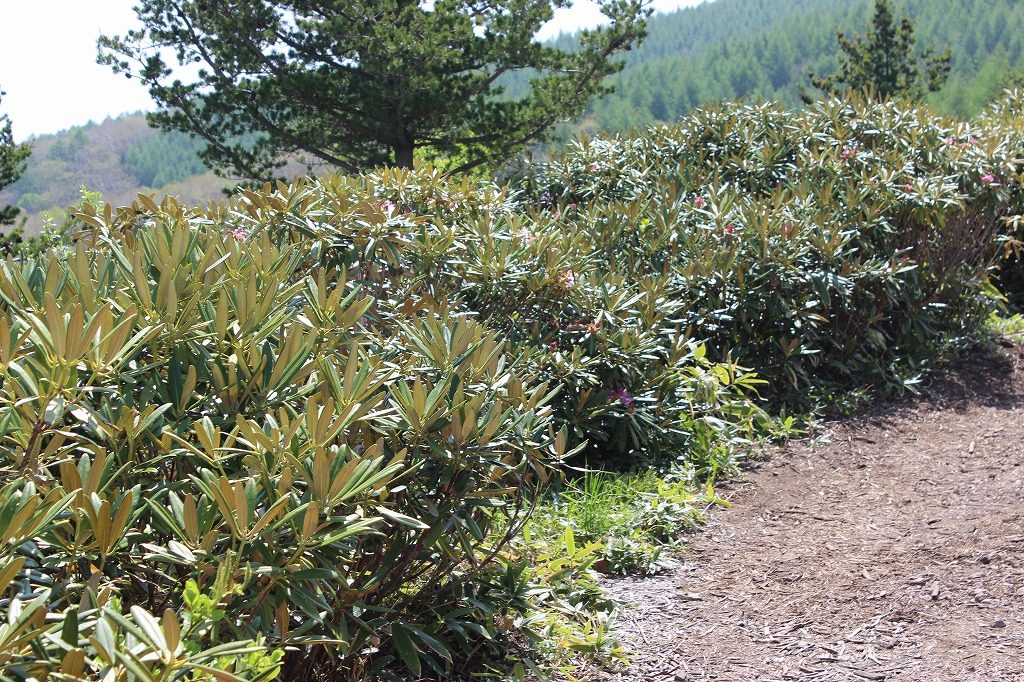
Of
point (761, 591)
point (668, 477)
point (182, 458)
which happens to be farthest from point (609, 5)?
point (182, 458)

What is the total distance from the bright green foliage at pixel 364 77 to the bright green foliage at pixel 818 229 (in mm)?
8961

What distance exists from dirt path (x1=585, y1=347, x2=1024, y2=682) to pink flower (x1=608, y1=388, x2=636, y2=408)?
2.29 ft

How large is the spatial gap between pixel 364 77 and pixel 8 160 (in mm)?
6829

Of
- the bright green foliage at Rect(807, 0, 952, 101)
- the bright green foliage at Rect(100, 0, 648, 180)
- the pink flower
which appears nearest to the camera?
the pink flower

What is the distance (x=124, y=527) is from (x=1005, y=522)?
3615 mm

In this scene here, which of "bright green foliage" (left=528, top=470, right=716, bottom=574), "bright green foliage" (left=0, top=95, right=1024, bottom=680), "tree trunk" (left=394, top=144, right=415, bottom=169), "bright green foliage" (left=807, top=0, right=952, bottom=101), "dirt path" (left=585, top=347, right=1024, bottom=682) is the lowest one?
"dirt path" (left=585, top=347, right=1024, bottom=682)

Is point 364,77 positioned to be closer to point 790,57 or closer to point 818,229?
point 818,229

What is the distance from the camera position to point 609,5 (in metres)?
16.5

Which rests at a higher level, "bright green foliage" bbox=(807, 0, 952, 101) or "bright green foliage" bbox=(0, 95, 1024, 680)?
"bright green foliage" bbox=(807, 0, 952, 101)

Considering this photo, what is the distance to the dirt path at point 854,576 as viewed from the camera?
3012 mm

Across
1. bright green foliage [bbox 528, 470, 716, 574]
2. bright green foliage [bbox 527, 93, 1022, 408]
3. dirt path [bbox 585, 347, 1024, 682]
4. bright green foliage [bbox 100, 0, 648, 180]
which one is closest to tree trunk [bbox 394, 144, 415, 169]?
bright green foliage [bbox 100, 0, 648, 180]

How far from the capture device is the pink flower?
4.46 m

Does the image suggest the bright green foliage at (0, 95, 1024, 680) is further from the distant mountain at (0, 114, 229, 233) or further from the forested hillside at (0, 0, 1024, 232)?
the forested hillside at (0, 0, 1024, 232)

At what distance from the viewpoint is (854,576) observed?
3.56 metres
